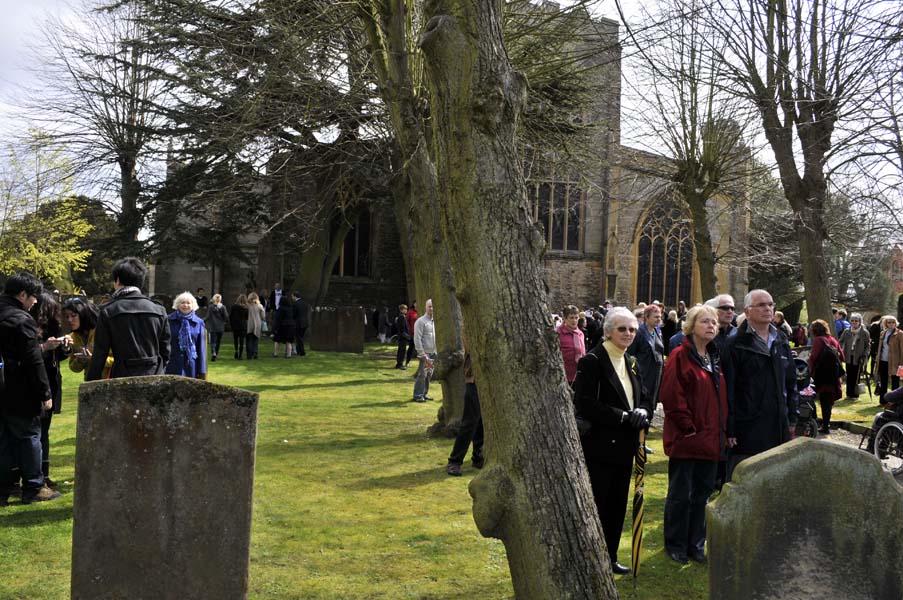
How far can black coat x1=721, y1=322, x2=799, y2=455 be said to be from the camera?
6.46 meters

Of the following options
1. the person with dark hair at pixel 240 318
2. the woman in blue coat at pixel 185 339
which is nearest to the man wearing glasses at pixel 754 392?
the woman in blue coat at pixel 185 339

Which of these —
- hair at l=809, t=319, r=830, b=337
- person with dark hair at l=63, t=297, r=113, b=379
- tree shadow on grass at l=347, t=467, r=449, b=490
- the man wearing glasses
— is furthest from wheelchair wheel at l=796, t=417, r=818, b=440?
person with dark hair at l=63, t=297, r=113, b=379

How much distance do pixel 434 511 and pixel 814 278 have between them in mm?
12577

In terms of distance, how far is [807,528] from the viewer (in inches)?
154

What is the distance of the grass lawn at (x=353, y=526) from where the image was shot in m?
5.61

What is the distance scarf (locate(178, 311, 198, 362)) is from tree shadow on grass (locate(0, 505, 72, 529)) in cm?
211

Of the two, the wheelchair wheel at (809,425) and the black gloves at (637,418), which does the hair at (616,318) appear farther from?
the wheelchair wheel at (809,425)

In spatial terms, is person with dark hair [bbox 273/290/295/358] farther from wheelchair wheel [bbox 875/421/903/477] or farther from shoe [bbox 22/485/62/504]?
wheelchair wheel [bbox 875/421/903/477]

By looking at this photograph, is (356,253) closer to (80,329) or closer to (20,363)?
(80,329)

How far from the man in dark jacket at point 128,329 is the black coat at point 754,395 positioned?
4571 millimetres

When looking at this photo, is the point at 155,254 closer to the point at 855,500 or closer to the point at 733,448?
the point at 733,448

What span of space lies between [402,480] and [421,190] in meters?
4.43

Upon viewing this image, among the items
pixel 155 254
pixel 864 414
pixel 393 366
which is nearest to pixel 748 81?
pixel 864 414

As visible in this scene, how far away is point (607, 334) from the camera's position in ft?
19.3
